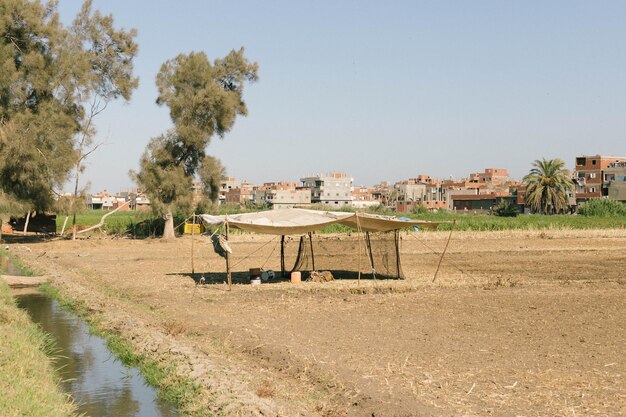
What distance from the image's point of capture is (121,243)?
4503cm

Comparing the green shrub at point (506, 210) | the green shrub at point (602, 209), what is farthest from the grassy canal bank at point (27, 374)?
the green shrub at point (506, 210)

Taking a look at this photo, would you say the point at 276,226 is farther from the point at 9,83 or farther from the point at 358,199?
Answer: the point at 358,199

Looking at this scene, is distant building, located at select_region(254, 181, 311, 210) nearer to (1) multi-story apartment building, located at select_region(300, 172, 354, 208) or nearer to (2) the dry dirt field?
(1) multi-story apartment building, located at select_region(300, 172, 354, 208)

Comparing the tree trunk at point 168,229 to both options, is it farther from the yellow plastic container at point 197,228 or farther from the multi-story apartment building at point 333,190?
the multi-story apartment building at point 333,190

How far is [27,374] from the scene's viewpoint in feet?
33.0

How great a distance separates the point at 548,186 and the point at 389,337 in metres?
86.1

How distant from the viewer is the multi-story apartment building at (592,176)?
111 metres

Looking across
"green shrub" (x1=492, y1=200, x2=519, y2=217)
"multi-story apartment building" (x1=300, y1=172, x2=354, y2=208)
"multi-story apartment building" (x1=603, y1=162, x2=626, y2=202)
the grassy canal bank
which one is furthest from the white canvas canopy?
"multi-story apartment building" (x1=300, y1=172, x2=354, y2=208)

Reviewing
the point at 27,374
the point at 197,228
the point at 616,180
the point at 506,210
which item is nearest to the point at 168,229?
the point at 197,228

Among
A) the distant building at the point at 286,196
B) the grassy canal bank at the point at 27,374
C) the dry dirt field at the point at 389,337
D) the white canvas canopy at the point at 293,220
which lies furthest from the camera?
the distant building at the point at 286,196

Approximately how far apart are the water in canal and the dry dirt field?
592 mm

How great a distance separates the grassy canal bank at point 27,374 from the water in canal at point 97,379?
259 millimetres

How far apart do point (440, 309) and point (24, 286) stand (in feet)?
45.0

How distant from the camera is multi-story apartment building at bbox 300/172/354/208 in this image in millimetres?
182000
